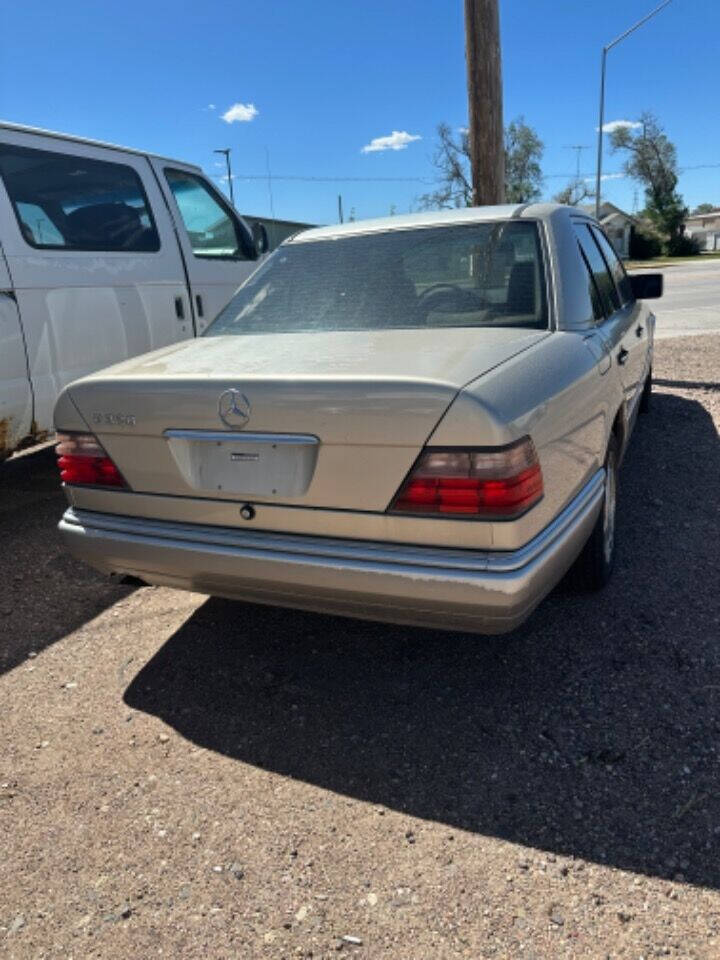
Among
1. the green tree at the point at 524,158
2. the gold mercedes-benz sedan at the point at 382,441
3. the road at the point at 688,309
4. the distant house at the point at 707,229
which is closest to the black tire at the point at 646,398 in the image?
the gold mercedes-benz sedan at the point at 382,441

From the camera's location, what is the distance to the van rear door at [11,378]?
4102 millimetres

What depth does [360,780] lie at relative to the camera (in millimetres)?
2350

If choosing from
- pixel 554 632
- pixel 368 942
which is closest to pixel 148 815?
pixel 368 942

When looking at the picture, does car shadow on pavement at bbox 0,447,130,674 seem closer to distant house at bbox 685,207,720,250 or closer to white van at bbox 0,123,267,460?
white van at bbox 0,123,267,460

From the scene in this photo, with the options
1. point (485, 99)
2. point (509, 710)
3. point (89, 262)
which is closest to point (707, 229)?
point (485, 99)

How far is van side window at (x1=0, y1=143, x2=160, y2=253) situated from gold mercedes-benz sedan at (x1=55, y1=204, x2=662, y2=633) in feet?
6.51

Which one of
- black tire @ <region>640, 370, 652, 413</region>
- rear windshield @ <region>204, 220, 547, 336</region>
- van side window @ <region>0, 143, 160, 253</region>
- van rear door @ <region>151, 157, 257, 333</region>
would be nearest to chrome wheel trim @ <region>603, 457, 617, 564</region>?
rear windshield @ <region>204, 220, 547, 336</region>

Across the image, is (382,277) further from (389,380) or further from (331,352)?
(389,380)

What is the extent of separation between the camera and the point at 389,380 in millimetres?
2199

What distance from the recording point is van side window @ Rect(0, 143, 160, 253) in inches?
173

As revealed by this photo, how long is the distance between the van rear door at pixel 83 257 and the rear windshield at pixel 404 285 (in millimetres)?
1510

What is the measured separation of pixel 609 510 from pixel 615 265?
A: 77.6 inches

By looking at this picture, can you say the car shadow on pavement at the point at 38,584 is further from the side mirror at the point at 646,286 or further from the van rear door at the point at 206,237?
the side mirror at the point at 646,286

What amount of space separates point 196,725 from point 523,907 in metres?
1.29
